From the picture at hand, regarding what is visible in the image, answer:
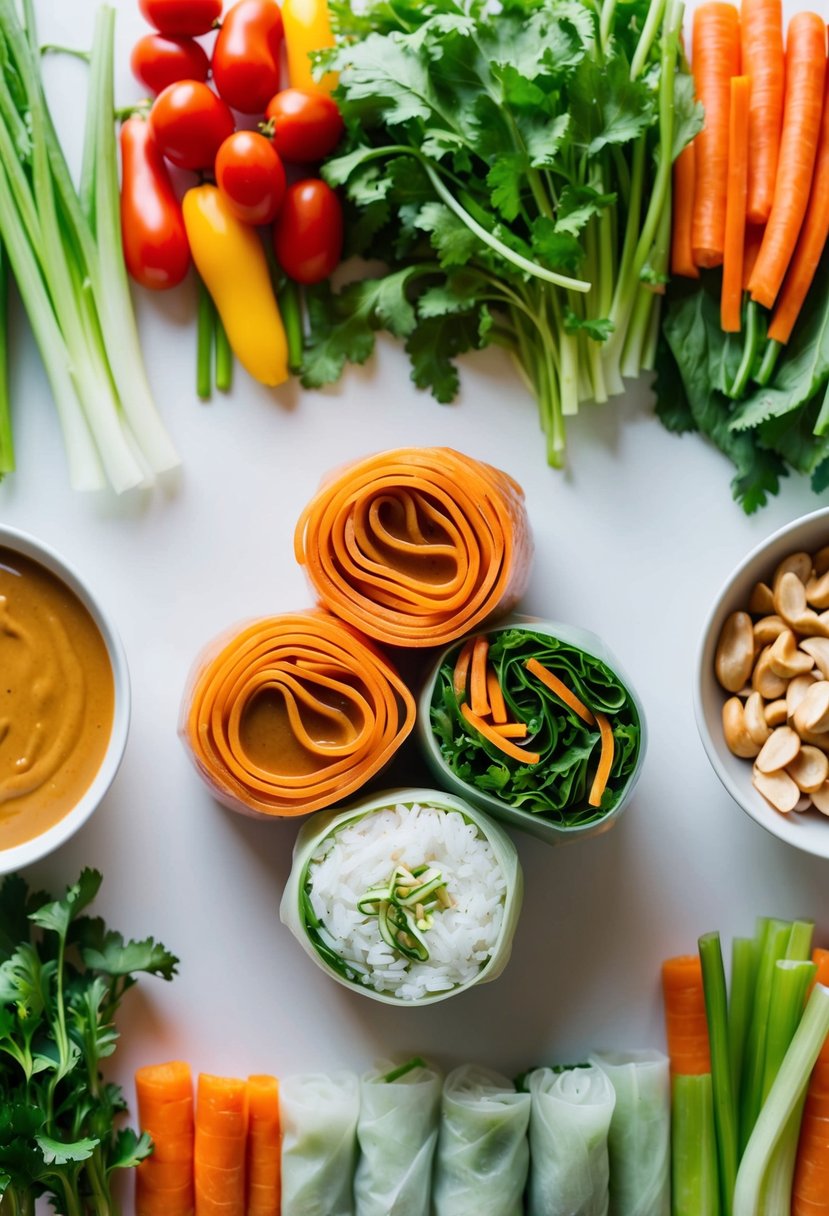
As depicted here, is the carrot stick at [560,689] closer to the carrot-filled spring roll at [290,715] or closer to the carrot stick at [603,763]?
the carrot stick at [603,763]

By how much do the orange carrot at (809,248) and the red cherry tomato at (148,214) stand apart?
1.05 meters

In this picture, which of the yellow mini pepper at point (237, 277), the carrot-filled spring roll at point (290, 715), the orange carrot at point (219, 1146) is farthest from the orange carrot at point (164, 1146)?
the yellow mini pepper at point (237, 277)

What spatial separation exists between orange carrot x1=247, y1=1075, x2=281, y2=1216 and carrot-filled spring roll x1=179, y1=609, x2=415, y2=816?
556 mm

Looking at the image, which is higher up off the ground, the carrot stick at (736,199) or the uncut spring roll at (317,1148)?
the carrot stick at (736,199)

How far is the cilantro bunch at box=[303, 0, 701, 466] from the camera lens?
1.87 m

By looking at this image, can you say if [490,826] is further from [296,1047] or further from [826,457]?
[826,457]

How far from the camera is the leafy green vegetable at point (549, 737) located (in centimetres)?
174

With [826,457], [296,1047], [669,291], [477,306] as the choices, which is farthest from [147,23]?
[296,1047]

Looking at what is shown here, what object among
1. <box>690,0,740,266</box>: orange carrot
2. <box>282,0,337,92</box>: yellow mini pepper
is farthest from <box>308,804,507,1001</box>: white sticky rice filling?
<box>282,0,337,92</box>: yellow mini pepper

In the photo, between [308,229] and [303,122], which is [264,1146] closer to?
[308,229]

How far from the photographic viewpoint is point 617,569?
2.12 metres

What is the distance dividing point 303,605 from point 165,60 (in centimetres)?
98

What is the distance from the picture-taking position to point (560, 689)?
175 centimetres

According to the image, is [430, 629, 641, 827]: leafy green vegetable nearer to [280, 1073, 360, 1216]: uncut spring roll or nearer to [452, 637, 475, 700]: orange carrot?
[452, 637, 475, 700]: orange carrot
